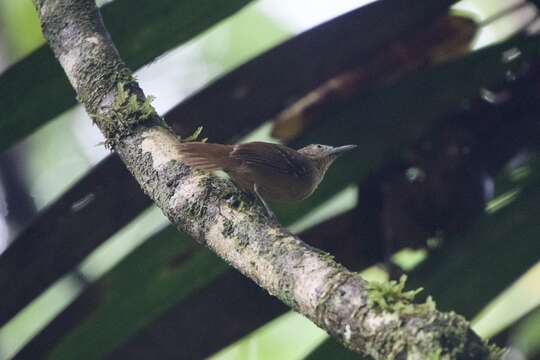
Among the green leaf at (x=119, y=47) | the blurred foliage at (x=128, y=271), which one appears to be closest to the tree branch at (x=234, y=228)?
the green leaf at (x=119, y=47)

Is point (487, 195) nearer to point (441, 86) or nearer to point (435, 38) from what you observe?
point (441, 86)

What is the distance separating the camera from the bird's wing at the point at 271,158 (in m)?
2.37

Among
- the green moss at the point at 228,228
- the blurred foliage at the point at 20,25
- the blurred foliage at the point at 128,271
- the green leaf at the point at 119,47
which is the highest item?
the blurred foliage at the point at 20,25

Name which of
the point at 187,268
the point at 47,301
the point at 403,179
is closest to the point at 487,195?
the point at 403,179

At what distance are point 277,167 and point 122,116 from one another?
2.66 ft

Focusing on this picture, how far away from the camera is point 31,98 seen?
2.50 metres

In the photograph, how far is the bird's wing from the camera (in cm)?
237

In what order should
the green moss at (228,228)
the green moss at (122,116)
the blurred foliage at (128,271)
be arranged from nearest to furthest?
the green moss at (228,228) → the green moss at (122,116) → the blurred foliage at (128,271)

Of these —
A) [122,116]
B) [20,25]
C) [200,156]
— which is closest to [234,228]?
[200,156]

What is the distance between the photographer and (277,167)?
2.60 meters

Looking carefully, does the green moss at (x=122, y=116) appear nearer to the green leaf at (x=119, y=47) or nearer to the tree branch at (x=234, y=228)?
the tree branch at (x=234, y=228)

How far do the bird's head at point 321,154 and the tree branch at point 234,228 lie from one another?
2.68 ft

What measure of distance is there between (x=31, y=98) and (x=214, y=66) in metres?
0.88

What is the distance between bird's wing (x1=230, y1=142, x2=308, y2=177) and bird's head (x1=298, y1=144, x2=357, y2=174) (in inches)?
1.6
